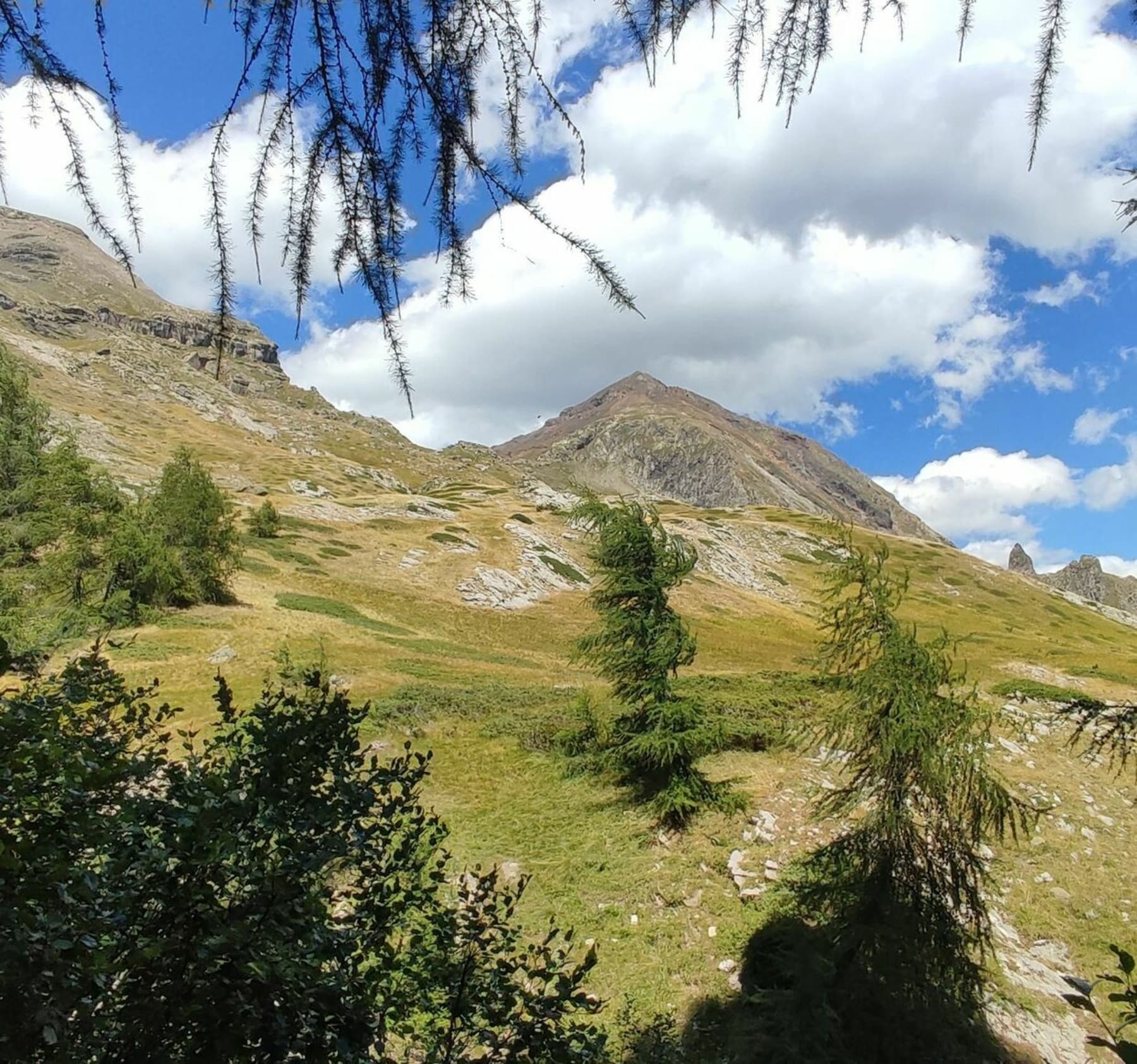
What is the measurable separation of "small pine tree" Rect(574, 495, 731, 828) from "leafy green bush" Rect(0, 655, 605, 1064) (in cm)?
936

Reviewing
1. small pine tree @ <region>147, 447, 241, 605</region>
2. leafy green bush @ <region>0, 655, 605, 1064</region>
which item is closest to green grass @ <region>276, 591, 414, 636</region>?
small pine tree @ <region>147, 447, 241, 605</region>

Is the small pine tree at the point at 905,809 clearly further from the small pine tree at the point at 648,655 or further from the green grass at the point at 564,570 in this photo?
the green grass at the point at 564,570

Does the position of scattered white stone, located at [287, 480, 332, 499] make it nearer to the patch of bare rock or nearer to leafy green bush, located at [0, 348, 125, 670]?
the patch of bare rock

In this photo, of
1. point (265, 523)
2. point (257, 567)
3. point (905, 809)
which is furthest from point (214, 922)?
point (265, 523)

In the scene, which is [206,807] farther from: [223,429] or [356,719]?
[223,429]

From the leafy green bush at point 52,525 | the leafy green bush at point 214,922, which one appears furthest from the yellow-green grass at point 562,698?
the leafy green bush at point 214,922

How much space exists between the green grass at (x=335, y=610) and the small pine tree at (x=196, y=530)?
2.87 m

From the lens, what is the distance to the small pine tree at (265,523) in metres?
46.2

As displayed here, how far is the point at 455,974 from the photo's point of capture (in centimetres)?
365

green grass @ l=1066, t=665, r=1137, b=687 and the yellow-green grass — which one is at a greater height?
green grass @ l=1066, t=665, r=1137, b=687

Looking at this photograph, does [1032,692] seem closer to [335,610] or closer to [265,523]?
[335,610]

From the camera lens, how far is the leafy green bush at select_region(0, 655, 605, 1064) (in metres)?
2.33

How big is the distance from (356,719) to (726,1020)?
7.13 m

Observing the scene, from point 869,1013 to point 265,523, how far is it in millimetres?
46399
